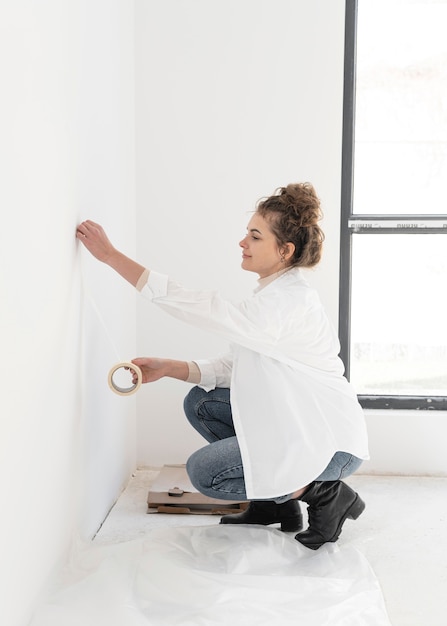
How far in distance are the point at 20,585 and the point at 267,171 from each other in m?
1.94

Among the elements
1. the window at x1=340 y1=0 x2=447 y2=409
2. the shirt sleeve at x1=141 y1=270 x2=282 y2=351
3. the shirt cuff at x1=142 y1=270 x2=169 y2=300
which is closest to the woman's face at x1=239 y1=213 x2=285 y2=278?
the shirt sleeve at x1=141 y1=270 x2=282 y2=351

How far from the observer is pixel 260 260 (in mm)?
2377

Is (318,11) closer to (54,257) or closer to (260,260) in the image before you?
(260,260)

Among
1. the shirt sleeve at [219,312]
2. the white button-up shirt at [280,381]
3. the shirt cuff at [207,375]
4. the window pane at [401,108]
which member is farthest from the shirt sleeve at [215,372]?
the window pane at [401,108]

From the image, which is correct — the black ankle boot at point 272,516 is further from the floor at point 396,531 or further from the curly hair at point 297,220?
the curly hair at point 297,220

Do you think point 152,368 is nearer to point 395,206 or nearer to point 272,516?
point 272,516

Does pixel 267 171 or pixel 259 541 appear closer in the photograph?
pixel 259 541

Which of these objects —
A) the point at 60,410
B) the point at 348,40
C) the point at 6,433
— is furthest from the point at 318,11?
the point at 6,433

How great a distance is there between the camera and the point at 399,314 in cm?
330

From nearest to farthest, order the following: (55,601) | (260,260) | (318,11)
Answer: (55,601) → (260,260) → (318,11)

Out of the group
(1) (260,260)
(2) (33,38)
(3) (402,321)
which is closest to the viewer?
(2) (33,38)

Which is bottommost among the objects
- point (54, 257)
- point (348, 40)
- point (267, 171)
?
point (54, 257)

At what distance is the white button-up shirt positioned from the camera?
86.7 inches

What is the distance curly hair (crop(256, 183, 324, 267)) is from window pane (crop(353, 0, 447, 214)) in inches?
36.7
